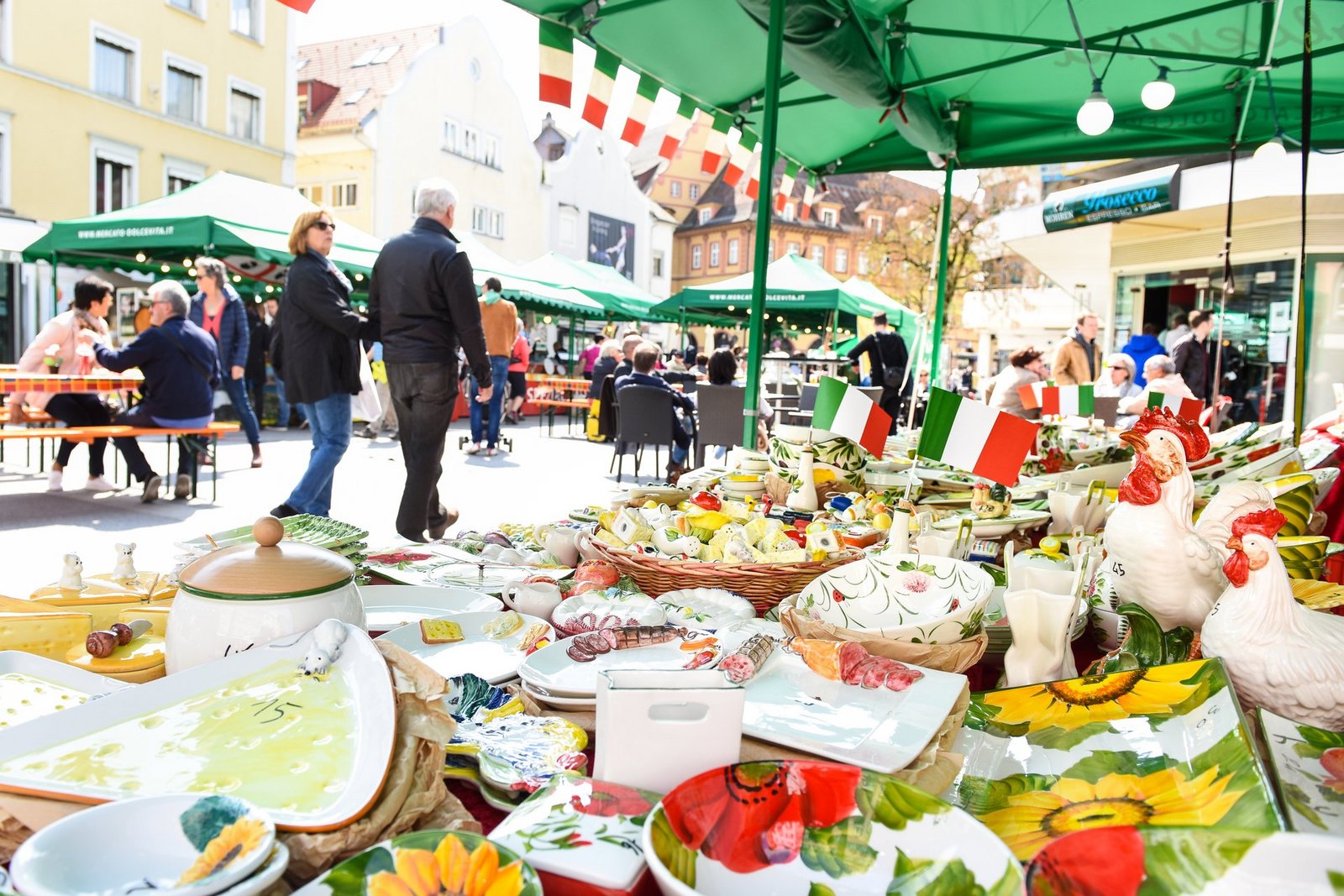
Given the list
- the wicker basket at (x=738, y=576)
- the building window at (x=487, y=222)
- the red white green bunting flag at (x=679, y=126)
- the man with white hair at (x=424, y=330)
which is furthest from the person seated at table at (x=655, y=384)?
the building window at (x=487, y=222)

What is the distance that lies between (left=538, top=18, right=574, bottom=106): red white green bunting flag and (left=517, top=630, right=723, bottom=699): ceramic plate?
9.94 feet

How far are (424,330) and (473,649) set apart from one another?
2.56m

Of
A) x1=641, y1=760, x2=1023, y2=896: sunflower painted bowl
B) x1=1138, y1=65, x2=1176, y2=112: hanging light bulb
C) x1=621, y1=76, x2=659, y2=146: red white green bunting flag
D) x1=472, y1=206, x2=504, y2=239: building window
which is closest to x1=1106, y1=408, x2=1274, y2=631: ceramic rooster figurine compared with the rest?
x1=641, y1=760, x2=1023, y2=896: sunflower painted bowl

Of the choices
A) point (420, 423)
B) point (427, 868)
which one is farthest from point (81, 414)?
point (427, 868)

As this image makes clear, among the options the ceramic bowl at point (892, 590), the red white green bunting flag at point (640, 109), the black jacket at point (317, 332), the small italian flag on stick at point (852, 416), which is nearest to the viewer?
the ceramic bowl at point (892, 590)

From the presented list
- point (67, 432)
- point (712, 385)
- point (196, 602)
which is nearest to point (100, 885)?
point (196, 602)

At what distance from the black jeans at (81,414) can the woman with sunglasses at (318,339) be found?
2.57m

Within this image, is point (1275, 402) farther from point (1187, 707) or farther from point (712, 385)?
point (1187, 707)

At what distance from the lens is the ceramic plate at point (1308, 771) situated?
2.32 ft

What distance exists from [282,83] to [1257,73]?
745 inches

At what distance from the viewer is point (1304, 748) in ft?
2.69

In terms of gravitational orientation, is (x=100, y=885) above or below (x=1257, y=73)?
below

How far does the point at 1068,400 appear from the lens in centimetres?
445

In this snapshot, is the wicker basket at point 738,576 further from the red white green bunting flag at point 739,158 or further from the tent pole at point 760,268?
the red white green bunting flag at point 739,158
